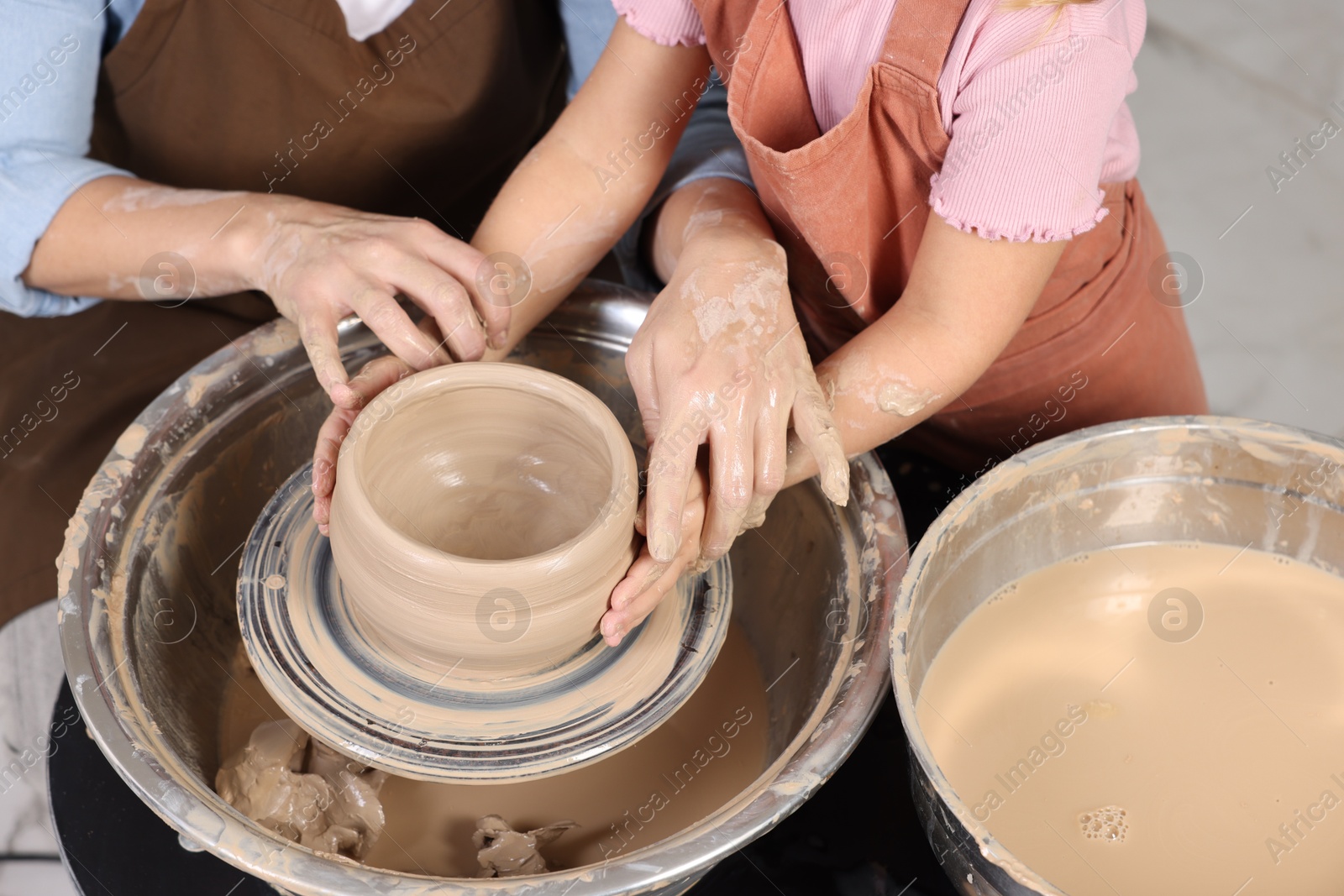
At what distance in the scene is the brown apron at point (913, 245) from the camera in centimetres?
114

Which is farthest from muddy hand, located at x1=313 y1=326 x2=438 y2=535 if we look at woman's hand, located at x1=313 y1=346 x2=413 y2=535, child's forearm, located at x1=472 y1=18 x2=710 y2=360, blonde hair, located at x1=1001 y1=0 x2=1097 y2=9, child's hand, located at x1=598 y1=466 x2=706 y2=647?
blonde hair, located at x1=1001 y1=0 x2=1097 y2=9

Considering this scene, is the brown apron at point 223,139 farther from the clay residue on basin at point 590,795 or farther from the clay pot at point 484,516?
the clay pot at point 484,516

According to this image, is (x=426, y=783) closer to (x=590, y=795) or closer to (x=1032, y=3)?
(x=590, y=795)

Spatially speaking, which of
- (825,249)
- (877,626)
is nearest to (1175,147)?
(825,249)

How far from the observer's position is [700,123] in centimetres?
160

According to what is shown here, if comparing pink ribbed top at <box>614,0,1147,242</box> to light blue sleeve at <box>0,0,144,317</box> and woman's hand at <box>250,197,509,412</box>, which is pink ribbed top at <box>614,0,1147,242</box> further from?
light blue sleeve at <box>0,0,144,317</box>

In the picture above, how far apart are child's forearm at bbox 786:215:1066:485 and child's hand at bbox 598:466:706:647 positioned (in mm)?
124

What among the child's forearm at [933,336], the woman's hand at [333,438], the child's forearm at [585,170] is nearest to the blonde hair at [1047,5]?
the child's forearm at [933,336]

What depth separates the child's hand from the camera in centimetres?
112

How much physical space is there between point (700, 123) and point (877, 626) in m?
0.81

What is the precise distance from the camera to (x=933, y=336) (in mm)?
1163

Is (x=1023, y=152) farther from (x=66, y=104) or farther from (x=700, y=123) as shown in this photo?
(x=66, y=104)

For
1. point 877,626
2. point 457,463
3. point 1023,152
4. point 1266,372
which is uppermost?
point 1023,152

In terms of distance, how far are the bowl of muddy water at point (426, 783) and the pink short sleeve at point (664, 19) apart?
33 centimetres
